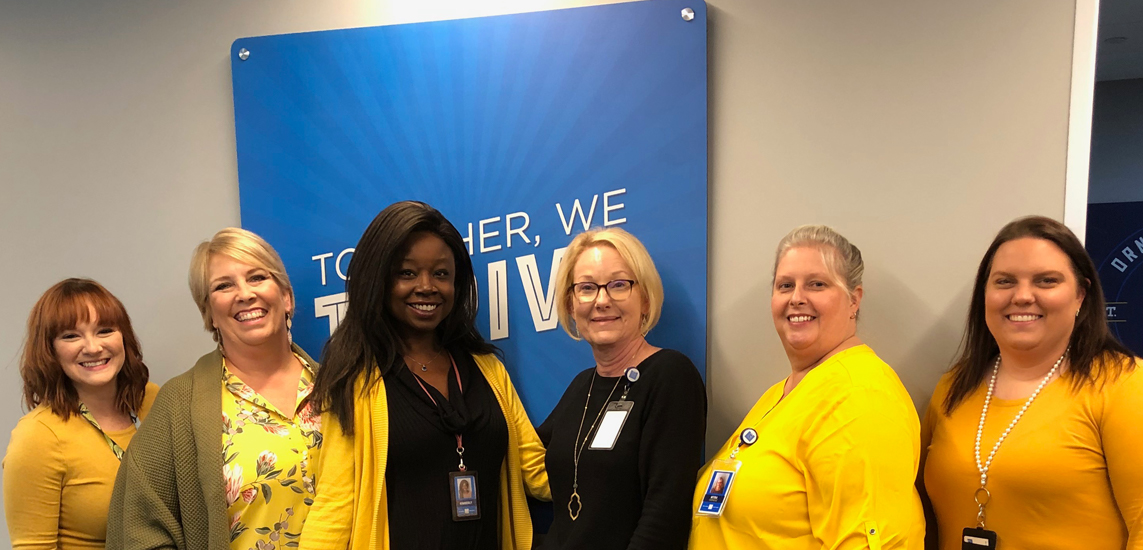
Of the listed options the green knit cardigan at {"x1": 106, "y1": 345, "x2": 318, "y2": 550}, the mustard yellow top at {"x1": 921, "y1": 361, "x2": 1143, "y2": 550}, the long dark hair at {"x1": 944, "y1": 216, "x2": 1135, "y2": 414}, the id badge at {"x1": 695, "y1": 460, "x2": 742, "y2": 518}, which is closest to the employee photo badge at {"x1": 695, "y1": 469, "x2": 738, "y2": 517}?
the id badge at {"x1": 695, "y1": 460, "x2": 742, "y2": 518}

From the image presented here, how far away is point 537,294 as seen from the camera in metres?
2.16

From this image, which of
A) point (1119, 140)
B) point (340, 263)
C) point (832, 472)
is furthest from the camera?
point (1119, 140)

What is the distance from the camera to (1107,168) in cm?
403

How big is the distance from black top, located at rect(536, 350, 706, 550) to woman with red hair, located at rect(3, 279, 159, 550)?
144 centimetres

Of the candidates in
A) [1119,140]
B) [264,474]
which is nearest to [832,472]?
[264,474]

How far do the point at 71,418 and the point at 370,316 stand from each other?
101 cm

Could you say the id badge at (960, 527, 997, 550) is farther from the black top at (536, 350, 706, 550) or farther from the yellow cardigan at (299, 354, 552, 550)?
the yellow cardigan at (299, 354, 552, 550)

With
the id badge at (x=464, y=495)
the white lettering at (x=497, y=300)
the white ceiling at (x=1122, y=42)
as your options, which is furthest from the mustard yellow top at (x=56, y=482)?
the white ceiling at (x=1122, y=42)

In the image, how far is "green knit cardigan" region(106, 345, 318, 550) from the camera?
1.74 m

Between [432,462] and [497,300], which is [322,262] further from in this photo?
[432,462]

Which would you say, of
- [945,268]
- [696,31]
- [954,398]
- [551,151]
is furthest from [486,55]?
[954,398]

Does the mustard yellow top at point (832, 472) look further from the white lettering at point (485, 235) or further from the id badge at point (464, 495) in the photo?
the white lettering at point (485, 235)

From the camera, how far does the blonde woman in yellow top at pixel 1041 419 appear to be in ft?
4.79

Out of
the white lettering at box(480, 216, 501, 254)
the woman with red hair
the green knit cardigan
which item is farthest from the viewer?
the white lettering at box(480, 216, 501, 254)
